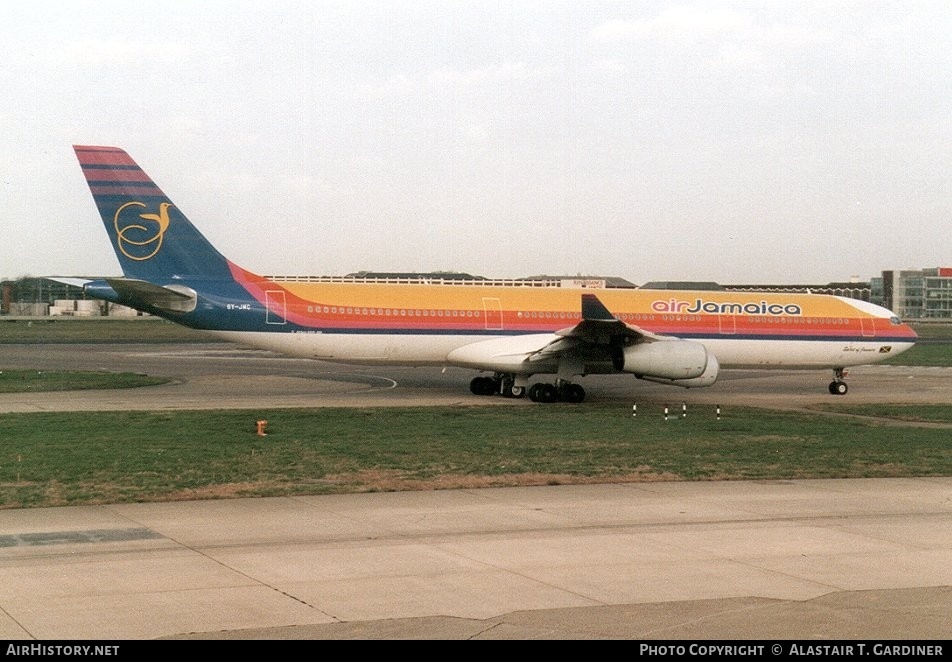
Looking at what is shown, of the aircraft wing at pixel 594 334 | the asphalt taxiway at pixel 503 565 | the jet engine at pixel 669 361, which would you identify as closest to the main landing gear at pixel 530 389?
the aircraft wing at pixel 594 334

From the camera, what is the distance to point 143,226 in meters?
29.0

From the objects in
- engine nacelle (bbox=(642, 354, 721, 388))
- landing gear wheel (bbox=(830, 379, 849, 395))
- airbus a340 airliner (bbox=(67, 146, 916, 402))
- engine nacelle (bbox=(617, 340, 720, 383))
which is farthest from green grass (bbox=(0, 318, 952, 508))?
landing gear wheel (bbox=(830, 379, 849, 395))

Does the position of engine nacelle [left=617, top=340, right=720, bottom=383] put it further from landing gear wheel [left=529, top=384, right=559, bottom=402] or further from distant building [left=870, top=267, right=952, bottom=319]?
distant building [left=870, top=267, right=952, bottom=319]

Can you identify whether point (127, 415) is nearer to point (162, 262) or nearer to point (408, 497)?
point (162, 262)

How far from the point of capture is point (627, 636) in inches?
314

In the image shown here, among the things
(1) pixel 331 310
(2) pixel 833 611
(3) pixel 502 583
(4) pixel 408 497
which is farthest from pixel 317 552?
(1) pixel 331 310

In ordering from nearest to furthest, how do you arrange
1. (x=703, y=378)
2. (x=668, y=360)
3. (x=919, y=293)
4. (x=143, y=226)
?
1. (x=668, y=360)
2. (x=143, y=226)
3. (x=703, y=378)
4. (x=919, y=293)

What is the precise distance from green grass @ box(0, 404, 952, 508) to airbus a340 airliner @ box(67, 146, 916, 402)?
4090 millimetres

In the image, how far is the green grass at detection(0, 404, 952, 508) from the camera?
15.1m

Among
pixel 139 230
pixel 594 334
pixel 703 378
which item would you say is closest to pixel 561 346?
pixel 594 334

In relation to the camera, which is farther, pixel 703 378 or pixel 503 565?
pixel 703 378

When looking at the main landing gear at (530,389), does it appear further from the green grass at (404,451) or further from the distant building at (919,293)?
the distant building at (919,293)

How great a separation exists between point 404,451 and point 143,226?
46.1ft

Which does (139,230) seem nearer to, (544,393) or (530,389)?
(530,389)
